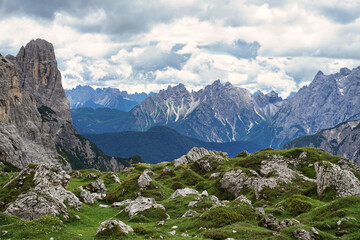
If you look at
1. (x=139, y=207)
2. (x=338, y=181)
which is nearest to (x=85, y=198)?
(x=139, y=207)

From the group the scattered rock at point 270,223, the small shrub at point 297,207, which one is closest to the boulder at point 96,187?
the small shrub at point 297,207

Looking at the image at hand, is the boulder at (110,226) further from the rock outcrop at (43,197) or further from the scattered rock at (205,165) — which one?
the scattered rock at (205,165)

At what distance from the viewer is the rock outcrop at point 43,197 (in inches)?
1642

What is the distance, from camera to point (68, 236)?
1136 inches

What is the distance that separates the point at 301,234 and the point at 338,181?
96.0 ft

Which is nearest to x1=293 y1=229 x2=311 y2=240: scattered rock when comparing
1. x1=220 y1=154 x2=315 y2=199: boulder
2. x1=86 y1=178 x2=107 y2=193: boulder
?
x1=220 y1=154 x2=315 y2=199: boulder

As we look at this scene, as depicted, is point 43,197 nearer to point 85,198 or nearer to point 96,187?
point 85,198

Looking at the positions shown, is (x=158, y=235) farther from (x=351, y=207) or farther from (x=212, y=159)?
(x=212, y=159)

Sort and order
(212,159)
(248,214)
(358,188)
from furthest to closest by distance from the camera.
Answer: (212,159) → (358,188) → (248,214)

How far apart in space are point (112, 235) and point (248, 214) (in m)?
19.8

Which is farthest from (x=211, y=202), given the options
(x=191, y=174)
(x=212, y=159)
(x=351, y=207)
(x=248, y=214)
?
(x=212, y=159)

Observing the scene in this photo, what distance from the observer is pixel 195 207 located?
173ft

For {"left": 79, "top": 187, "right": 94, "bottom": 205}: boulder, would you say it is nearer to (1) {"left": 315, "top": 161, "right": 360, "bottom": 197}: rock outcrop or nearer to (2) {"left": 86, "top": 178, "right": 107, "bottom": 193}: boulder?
(2) {"left": 86, "top": 178, "right": 107, "bottom": 193}: boulder

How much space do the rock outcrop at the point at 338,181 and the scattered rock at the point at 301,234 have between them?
88.9 ft
